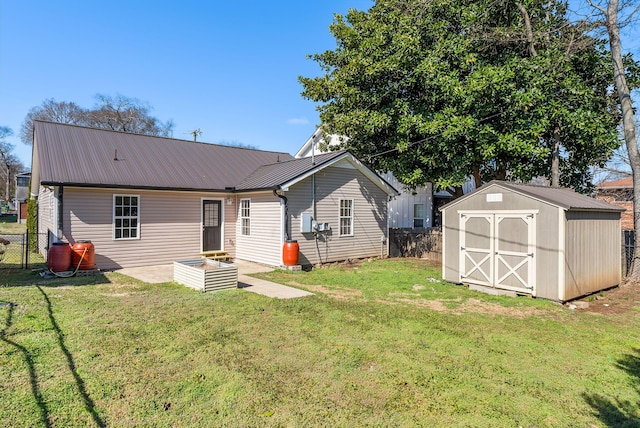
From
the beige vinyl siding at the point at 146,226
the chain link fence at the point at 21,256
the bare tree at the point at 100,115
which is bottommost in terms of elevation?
the chain link fence at the point at 21,256

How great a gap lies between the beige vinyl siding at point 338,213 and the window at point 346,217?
16 cm

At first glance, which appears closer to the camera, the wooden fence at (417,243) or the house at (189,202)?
the house at (189,202)

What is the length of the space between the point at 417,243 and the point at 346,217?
379 cm

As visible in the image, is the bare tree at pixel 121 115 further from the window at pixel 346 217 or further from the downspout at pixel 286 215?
the downspout at pixel 286 215

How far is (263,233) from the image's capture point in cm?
1224

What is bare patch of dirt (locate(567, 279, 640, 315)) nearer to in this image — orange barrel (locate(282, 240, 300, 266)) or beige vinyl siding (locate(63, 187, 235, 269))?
orange barrel (locate(282, 240, 300, 266))

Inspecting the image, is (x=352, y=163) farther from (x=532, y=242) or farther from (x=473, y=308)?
(x=473, y=308)

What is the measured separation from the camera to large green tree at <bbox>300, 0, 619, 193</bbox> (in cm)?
1140

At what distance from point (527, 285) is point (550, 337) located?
2628mm

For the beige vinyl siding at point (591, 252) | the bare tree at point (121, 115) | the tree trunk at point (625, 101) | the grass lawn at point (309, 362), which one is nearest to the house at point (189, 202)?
the grass lawn at point (309, 362)

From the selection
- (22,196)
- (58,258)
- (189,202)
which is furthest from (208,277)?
(22,196)

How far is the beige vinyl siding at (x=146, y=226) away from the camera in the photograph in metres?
10.4

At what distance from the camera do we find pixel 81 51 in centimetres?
1351

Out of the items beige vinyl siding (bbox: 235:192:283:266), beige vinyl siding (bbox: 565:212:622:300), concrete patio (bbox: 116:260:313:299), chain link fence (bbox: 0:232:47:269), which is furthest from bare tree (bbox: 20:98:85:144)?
beige vinyl siding (bbox: 565:212:622:300)
